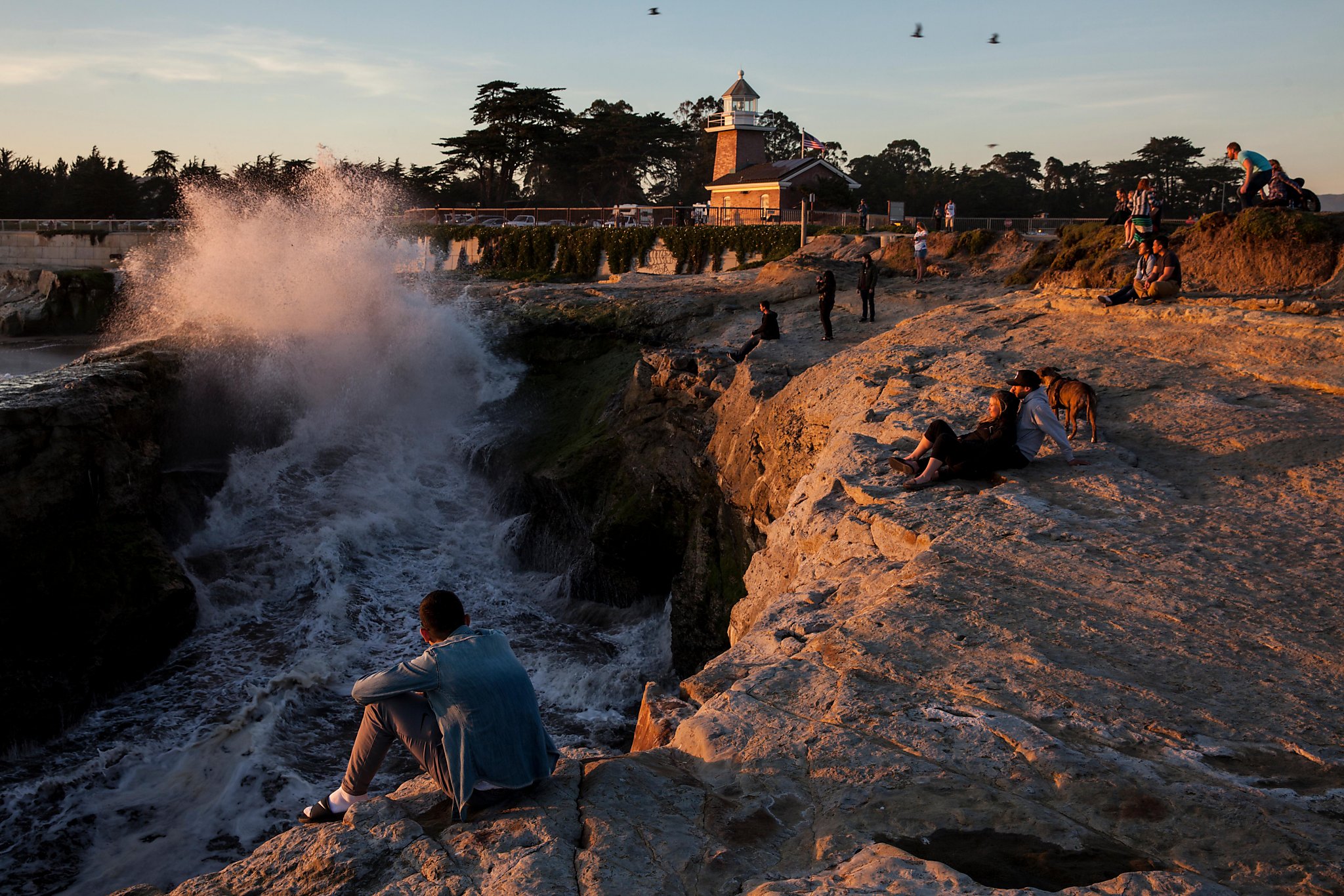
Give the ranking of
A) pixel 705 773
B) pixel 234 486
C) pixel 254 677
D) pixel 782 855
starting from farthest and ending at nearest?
pixel 234 486, pixel 254 677, pixel 705 773, pixel 782 855

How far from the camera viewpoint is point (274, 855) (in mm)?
3596

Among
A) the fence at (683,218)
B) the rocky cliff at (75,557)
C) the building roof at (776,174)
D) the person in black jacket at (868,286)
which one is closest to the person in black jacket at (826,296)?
the person in black jacket at (868,286)

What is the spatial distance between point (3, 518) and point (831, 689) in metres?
9.72

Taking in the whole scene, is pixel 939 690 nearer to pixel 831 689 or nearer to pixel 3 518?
pixel 831 689

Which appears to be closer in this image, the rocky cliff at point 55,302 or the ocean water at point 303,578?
the ocean water at point 303,578

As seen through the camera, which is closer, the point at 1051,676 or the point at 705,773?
the point at 705,773

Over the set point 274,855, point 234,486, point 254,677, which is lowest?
point 254,677

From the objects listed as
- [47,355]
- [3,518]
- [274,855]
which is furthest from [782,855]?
[47,355]

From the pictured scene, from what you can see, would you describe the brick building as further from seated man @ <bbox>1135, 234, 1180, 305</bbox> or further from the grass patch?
Result: seated man @ <bbox>1135, 234, 1180, 305</bbox>

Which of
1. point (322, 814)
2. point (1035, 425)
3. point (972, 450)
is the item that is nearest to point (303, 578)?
point (972, 450)

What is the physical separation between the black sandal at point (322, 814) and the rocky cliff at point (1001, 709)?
11.6 inches

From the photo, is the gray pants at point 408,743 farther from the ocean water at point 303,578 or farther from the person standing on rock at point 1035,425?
the person standing on rock at point 1035,425

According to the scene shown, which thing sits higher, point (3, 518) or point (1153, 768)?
point (1153, 768)

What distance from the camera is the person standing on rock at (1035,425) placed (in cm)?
726
